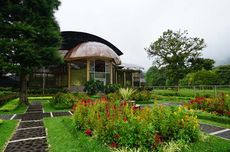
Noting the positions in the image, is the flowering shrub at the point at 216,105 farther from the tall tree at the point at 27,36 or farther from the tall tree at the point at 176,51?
the tall tree at the point at 176,51

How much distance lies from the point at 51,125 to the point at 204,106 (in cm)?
865

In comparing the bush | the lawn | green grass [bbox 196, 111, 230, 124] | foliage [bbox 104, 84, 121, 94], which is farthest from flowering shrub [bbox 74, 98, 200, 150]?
foliage [bbox 104, 84, 121, 94]

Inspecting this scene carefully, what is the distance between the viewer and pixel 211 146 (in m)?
5.90

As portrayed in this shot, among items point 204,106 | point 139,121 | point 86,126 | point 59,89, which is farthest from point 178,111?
point 59,89

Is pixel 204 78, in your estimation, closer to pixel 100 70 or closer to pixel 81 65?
pixel 100 70

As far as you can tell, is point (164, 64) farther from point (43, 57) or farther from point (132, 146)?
point (132, 146)

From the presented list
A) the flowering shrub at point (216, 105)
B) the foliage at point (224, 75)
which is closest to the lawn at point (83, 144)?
the flowering shrub at point (216, 105)

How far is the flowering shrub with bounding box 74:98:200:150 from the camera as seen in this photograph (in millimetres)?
5492

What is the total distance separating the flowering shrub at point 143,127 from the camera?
549 centimetres

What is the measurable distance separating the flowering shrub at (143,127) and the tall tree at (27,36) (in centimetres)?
1094

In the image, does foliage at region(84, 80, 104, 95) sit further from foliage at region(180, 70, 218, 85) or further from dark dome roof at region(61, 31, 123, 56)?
foliage at region(180, 70, 218, 85)

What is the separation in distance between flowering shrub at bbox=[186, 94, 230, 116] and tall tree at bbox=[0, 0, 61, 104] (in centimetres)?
1210

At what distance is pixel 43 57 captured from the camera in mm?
18031

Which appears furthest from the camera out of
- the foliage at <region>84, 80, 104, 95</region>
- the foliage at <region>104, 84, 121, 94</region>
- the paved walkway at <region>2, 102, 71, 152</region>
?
the foliage at <region>104, 84, 121, 94</region>
